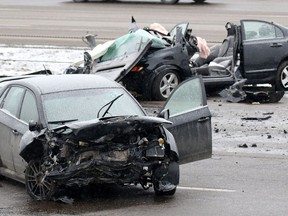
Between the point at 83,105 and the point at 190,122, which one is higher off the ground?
the point at 83,105

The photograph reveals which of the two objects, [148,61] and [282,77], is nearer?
[148,61]

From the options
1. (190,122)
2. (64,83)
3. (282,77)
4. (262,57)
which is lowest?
(282,77)

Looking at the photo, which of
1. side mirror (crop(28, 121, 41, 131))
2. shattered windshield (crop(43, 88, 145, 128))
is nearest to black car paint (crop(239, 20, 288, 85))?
shattered windshield (crop(43, 88, 145, 128))

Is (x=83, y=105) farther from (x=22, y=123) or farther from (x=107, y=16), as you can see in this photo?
(x=107, y=16)

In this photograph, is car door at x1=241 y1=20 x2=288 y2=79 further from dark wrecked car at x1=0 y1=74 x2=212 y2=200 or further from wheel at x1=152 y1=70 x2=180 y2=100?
dark wrecked car at x1=0 y1=74 x2=212 y2=200

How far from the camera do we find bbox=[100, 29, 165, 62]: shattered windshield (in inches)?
747

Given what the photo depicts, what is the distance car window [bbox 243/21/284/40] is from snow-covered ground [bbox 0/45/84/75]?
5297 mm

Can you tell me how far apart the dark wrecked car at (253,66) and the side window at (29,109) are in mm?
8578

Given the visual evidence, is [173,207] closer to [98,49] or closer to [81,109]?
[81,109]

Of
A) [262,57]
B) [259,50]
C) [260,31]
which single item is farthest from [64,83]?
[260,31]

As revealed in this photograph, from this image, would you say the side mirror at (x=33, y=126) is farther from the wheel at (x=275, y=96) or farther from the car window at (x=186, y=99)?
the wheel at (x=275, y=96)

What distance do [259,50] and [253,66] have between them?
37cm

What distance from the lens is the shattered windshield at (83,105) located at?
10.9 m

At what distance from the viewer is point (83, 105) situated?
36.3 feet
